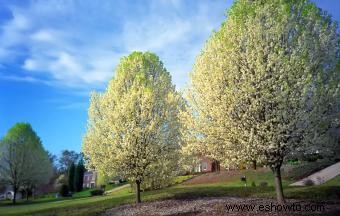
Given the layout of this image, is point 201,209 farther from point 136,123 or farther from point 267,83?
point 136,123

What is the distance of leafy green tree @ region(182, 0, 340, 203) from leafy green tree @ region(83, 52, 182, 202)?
5.68 metres

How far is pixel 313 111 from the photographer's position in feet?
61.5

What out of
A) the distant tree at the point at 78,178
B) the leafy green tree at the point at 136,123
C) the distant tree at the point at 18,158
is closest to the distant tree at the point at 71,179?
the distant tree at the point at 78,178

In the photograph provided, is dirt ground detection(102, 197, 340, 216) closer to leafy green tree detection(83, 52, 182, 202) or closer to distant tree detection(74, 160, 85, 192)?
leafy green tree detection(83, 52, 182, 202)

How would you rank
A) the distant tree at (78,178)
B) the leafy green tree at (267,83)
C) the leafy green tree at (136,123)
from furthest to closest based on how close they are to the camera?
the distant tree at (78,178) → the leafy green tree at (136,123) → the leafy green tree at (267,83)

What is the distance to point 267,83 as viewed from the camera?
1886 centimetres

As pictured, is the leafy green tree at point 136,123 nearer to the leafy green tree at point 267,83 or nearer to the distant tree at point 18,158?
the leafy green tree at point 267,83

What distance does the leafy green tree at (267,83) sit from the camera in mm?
18688

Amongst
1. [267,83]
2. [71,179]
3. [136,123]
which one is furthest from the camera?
[71,179]

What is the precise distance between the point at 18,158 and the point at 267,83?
184 feet

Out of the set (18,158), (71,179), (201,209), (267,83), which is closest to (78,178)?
(71,179)

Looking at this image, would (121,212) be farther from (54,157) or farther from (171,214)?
(54,157)

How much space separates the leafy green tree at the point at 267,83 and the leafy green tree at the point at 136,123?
568 centimetres

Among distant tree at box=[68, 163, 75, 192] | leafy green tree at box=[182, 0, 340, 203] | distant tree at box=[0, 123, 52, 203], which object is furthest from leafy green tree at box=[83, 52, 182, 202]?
distant tree at box=[68, 163, 75, 192]
